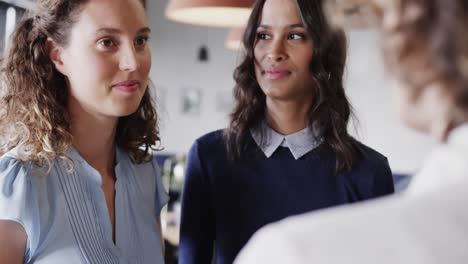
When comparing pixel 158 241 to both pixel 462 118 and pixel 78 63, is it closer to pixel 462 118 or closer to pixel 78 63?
pixel 78 63

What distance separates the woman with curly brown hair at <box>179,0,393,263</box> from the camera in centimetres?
179

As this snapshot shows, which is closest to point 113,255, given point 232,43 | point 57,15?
point 57,15

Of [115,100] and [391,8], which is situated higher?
[391,8]

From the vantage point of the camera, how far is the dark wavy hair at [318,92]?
5.90 feet

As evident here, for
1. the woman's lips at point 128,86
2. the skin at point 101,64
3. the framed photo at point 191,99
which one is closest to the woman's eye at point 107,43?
the skin at point 101,64

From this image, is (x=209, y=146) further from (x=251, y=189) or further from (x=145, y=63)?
(x=145, y=63)

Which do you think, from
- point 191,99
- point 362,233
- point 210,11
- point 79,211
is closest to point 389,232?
point 362,233

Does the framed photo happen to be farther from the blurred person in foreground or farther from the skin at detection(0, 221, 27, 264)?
the blurred person in foreground

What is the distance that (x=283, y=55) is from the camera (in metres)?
1.78

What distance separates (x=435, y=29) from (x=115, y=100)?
1.25m

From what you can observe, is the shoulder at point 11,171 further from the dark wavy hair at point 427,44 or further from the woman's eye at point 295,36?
the dark wavy hair at point 427,44

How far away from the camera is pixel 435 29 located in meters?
0.48

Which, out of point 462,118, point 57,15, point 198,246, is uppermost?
point 462,118

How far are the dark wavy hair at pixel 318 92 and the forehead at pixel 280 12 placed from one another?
0.02 metres
